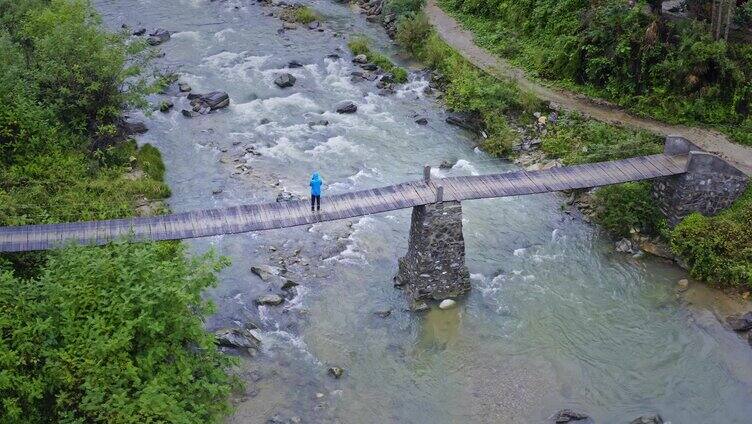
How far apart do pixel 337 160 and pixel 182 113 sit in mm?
8376

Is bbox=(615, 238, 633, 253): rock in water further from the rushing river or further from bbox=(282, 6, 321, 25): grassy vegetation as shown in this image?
bbox=(282, 6, 321, 25): grassy vegetation

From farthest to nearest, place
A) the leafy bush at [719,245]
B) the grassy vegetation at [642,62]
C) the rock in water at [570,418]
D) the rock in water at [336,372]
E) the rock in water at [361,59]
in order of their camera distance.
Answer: the rock in water at [361,59]
the grassy vegetation at [642,62]
the leafy bush at [719,245]
the rock in water at [336,372]
the rock in water at [570,418]

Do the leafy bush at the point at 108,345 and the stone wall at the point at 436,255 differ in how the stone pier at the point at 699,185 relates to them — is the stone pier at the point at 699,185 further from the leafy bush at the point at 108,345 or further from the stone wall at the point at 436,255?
the leafy bush at the point at 108,345

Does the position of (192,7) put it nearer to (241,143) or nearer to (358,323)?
(241,143)

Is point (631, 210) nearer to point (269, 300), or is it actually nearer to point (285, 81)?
point (269, 300)

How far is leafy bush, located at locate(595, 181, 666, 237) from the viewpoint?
24.9 metres

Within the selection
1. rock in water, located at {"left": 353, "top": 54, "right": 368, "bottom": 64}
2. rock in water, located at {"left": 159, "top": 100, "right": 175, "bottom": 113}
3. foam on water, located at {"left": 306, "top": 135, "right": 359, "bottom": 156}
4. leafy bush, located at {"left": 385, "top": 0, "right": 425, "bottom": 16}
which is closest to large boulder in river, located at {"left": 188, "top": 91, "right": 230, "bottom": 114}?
rock in water, located at {"left": 159, "top": 100, "right": 175, "bottom": 113}

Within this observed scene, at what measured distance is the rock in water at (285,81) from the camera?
3534 centimetres

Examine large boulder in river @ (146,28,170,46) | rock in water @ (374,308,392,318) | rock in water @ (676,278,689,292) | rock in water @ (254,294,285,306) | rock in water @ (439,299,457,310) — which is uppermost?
rock in water @ (676,278,689,292)

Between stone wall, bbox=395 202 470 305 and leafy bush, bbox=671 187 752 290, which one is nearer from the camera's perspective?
stone wall, bbox=395 202 470 305

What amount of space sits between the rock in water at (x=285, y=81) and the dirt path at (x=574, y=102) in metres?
8.70

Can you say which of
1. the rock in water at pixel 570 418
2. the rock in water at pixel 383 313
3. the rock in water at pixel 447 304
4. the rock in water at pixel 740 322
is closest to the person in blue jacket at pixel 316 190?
the rock in water at pixel 383 313

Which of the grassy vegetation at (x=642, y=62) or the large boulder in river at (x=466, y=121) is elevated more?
the grassy vegetation at (x=642, y=62)

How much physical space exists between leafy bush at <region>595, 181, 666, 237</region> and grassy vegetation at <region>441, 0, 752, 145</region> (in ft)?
17.2
